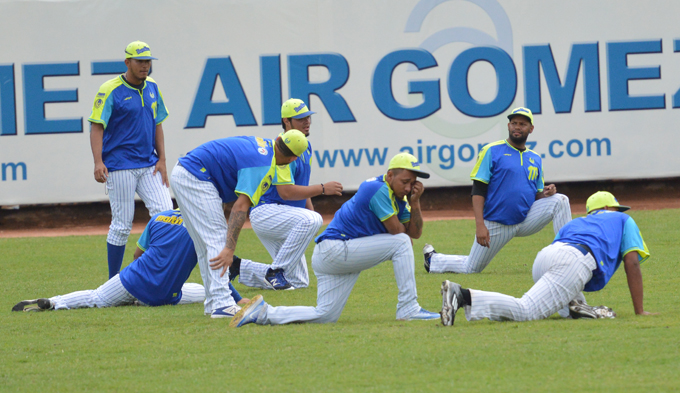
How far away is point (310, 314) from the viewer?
5.20 metres

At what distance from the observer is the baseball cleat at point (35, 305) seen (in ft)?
19.5

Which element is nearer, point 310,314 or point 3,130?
point 310,314

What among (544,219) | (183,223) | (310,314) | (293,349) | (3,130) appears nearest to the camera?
(293,349)

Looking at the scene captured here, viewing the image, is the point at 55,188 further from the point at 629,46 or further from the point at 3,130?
the point at 629,46

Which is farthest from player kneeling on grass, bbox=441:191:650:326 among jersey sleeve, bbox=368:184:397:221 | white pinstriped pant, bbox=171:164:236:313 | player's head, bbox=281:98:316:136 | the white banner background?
the white banner background

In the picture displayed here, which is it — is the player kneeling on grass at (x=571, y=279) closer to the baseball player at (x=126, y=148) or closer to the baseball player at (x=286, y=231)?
the baseball player at (x=286, y=231)

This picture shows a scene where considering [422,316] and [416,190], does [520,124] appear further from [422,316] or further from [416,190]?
[422,316]

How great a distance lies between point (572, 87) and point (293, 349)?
11.2 metres

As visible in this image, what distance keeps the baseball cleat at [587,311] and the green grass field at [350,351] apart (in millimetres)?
123

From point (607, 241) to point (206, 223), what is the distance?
266 cm

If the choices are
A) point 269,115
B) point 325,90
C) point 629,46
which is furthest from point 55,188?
point 629,46

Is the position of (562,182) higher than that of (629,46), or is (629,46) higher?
(629,46)

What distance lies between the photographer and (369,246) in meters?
5.27

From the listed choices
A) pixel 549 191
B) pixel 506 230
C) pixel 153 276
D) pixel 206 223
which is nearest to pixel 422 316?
pixel 206 223
